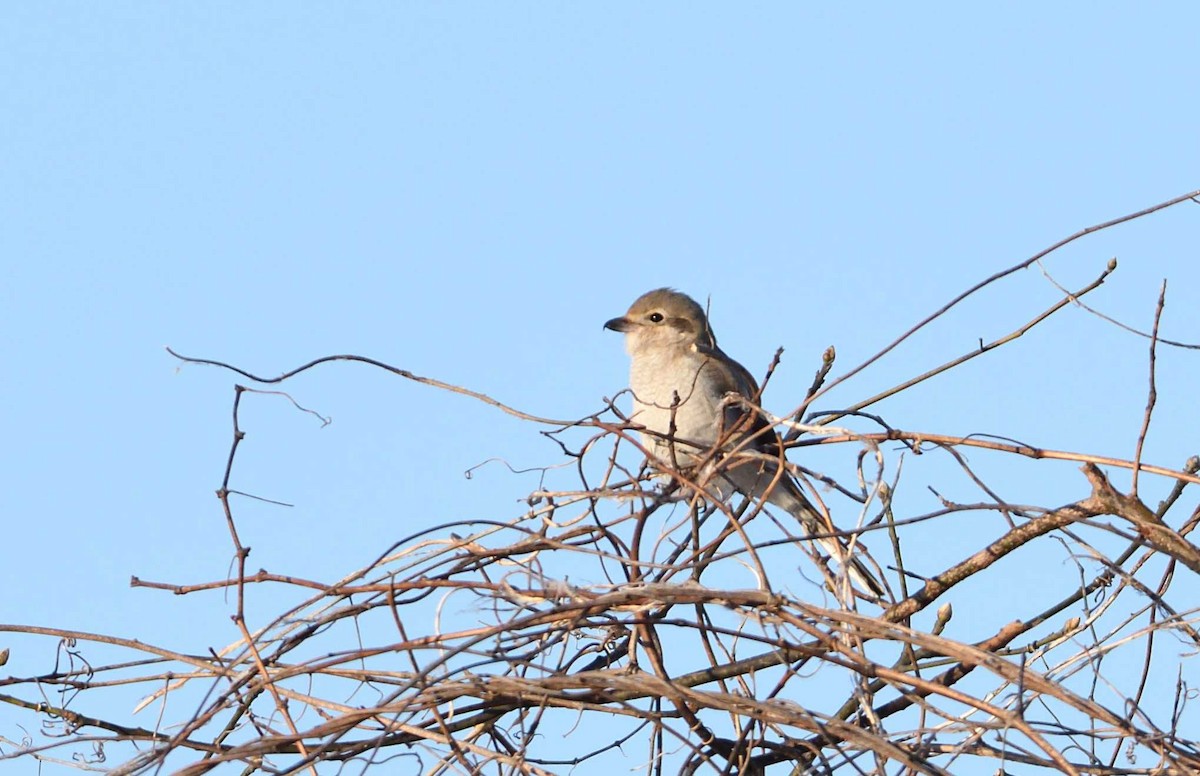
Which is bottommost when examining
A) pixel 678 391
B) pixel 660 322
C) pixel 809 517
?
pixel 809 517

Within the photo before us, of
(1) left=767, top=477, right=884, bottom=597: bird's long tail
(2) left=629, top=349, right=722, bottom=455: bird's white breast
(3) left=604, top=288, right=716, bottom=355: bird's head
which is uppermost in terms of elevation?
(3) left=604, top=288, right=716, bottom=355: bird's head

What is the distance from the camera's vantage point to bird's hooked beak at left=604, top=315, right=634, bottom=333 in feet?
21.5

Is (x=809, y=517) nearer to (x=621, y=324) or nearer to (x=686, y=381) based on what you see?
(x=686, y=381)

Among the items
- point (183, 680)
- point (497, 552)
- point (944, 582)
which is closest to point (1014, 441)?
point (944, 582)

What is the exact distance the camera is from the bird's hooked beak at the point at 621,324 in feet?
21.5

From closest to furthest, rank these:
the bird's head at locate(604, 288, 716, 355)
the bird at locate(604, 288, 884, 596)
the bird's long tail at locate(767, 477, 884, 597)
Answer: the bird's long tail at locate(767, 477, 884, 597), the bird at locate(604, 288, 884, 596), the bird's head at locate(604, 288, 716, 355)

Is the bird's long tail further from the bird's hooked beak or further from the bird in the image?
the bird's hooked beak

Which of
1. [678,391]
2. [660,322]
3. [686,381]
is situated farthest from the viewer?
[660,322]

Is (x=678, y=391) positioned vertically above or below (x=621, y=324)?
below

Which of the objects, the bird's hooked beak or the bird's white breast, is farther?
the bird's hooked beak

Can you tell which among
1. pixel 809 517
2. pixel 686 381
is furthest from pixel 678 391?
pixel 809 517

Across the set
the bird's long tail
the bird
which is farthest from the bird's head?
the bird's long tail

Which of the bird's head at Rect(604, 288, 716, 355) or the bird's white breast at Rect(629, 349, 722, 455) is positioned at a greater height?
the bird's head at Rect(604, 288, 716, 355)

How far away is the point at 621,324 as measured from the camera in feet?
21.5
